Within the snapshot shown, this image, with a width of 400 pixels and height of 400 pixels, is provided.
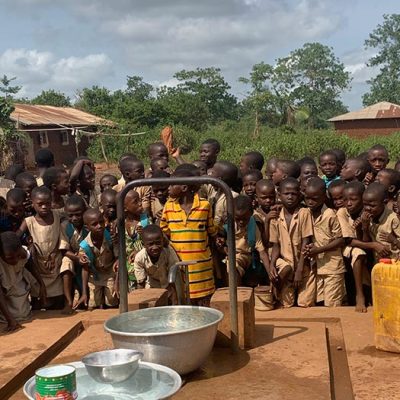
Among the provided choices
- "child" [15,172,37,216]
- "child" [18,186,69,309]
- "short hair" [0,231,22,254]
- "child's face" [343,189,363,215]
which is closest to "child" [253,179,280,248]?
"child's face" [343,189,363,215]

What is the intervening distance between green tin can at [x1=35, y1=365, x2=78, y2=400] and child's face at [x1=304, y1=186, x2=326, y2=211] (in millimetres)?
2631

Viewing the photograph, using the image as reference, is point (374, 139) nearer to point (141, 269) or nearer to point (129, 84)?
point (141, 269)

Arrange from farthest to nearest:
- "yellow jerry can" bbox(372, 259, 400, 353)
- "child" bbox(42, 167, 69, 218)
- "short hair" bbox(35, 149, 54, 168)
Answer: "short hair" bbox(35, 149, 54, 168)
"child" bbox(42, 167, 69, 218)
"yellow jerry can" bbox(372, 259, 400, 353)

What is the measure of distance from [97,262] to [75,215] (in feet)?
1.41

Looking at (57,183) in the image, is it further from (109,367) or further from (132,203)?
(109,367)

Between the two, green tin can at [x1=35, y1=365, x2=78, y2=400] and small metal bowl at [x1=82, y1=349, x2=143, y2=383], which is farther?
small metal bowl at [x1=82, y1=349, x2=143, y2=383]

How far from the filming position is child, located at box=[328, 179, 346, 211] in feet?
15.0

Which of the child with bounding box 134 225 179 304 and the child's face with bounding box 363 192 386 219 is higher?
the child's face with bounding box 363 192 386 219

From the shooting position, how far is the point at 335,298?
429 cm

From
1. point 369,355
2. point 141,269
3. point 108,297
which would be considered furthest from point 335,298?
point 108,297

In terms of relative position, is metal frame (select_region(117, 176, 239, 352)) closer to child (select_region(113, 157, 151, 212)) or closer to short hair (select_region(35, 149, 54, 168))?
child (select_region(113, 157, 151, 212))

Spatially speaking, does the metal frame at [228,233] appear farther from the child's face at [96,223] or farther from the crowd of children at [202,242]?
the child's face at [96,223]

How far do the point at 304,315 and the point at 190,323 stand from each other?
1.18m

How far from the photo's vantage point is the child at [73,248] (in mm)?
4547
